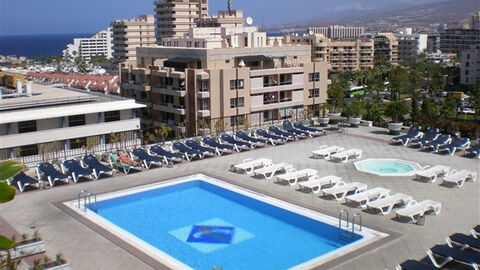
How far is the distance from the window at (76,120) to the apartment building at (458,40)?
133 meters

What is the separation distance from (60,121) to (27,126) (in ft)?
6.01

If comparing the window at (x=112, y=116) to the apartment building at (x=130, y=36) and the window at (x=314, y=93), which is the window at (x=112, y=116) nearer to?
the window at (x=314, y=93)

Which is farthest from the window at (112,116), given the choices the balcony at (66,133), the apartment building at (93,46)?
the apartment building at (93,46)

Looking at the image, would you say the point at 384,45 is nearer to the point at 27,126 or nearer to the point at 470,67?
the point at 470,67

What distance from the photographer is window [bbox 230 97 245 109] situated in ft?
133

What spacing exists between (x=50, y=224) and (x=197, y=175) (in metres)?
7.25

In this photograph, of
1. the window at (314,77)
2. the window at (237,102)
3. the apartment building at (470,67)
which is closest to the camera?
the window at (237,102)

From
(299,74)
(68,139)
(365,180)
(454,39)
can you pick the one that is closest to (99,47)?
(454,39)

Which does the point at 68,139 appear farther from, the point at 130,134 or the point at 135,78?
the point at 135,78

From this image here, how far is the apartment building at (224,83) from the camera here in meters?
39.9

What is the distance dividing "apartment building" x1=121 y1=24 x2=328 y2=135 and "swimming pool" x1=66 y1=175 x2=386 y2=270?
664 inches

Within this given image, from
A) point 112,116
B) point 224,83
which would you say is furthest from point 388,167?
point 224,83

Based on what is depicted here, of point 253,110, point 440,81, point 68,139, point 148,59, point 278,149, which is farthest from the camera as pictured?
→ point 440,81

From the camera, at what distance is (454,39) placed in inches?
6088
